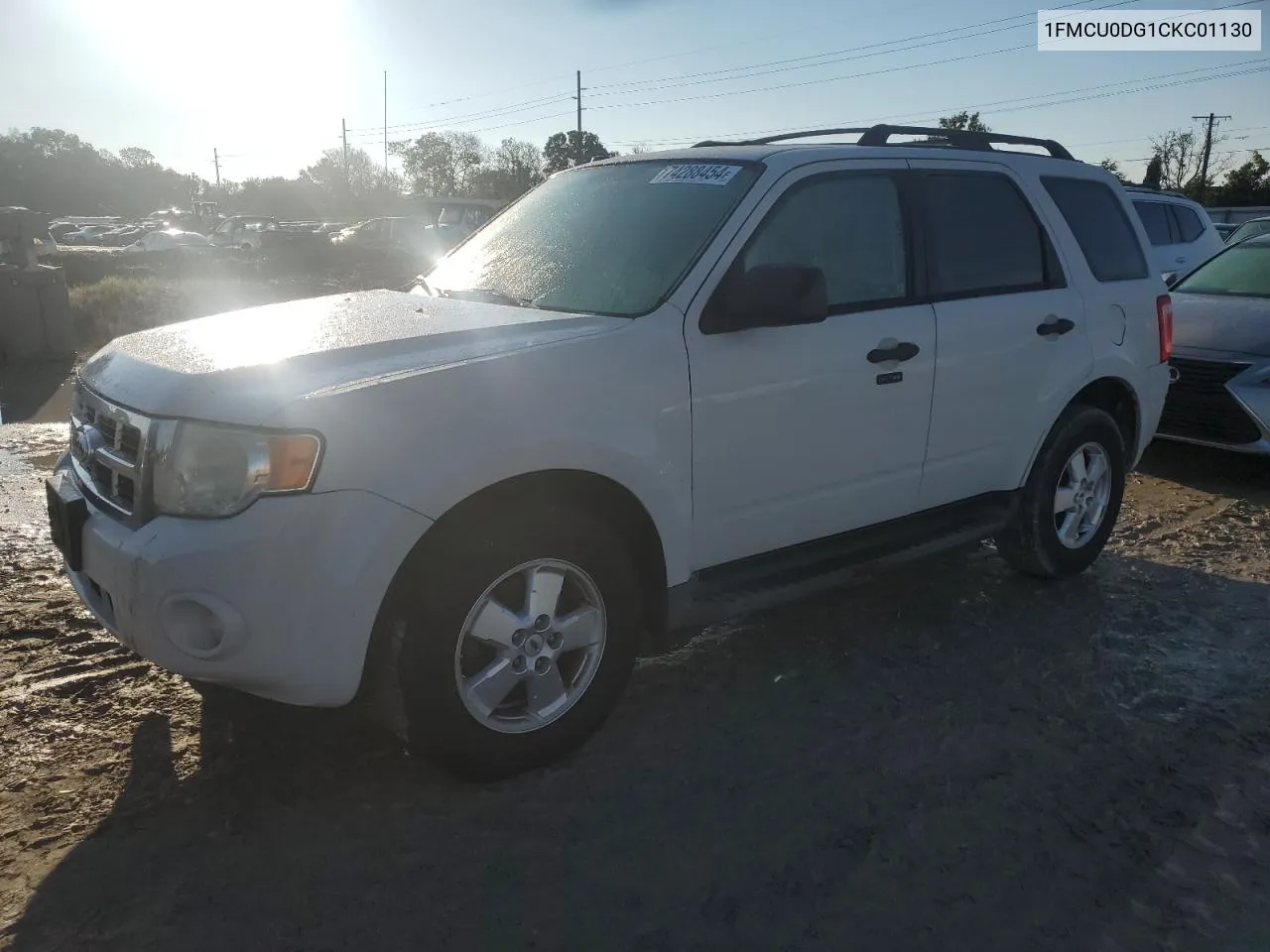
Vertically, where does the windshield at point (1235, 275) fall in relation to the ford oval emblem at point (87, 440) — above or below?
above

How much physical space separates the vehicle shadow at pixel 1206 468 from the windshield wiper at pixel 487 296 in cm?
526

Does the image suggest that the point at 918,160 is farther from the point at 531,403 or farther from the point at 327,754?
the point at 327,754

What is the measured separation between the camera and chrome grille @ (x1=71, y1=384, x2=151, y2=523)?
2.74 meters

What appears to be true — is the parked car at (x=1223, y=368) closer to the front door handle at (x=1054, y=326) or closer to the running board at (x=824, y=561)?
the front door handle at (x=1054, y=326)

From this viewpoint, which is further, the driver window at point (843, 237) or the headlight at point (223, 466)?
the driver window at point (843, 237)

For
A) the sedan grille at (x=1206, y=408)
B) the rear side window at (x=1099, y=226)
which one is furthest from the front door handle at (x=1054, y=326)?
the sedan grille at (x=1206, y=408)

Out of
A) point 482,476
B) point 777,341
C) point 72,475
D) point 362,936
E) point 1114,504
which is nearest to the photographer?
point 362,936

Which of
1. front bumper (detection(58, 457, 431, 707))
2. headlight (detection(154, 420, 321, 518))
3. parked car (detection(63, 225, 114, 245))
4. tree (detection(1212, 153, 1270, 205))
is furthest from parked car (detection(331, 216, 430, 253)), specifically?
tree (detection(1212, 153, 1270, 205))

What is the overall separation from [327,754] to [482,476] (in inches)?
44.1

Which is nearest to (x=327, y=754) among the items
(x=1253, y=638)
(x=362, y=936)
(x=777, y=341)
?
(x=362, y=936)

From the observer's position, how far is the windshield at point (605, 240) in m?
3.49

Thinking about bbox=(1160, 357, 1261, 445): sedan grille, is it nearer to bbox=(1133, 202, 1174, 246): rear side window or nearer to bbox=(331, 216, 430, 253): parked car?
bbox=(1133, 202, 1174, 246): rear side window

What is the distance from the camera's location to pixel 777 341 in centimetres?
347

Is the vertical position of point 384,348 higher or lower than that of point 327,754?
higher
